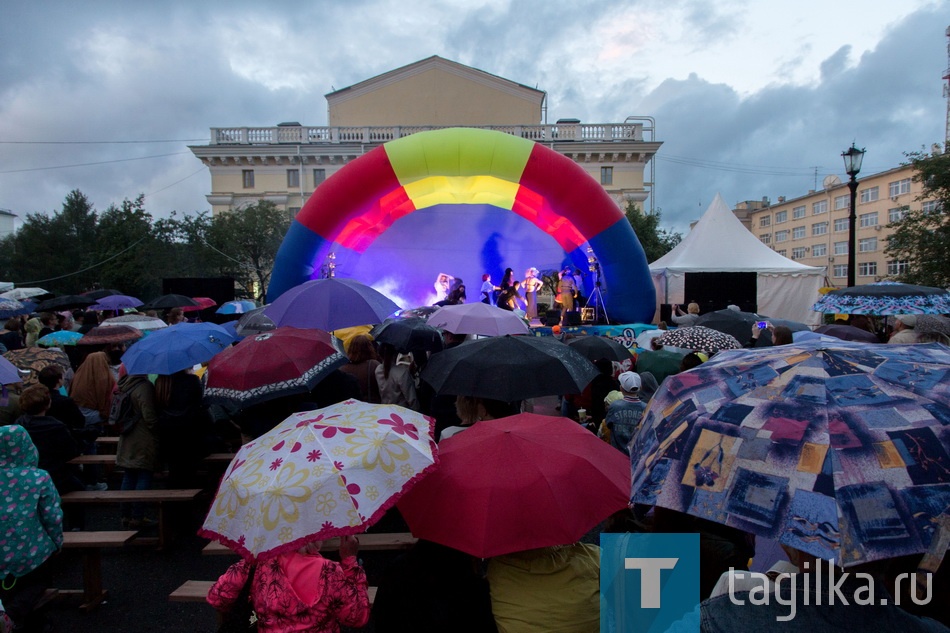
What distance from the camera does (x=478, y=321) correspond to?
6.34 m

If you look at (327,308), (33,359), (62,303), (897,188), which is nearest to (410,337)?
(327,308)

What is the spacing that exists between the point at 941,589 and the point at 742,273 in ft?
47.6

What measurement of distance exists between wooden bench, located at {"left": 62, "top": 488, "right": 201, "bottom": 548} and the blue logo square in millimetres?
3645

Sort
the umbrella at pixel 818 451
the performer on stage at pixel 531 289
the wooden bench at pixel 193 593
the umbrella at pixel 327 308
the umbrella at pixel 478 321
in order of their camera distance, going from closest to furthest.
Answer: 1. the umbrella at pixel 818 451
2. the wooden bench at pixel 193 593
3. the umbrella at pixel 327 308
4. the umbrella at pixel 478 321
5. the performer on stage at pixel 531 289

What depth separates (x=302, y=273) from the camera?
41.7 ft

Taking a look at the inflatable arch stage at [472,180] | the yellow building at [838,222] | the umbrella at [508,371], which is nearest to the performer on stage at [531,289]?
the inflatable arch stage at [472,180]

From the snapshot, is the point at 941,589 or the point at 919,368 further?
the point at 941,589

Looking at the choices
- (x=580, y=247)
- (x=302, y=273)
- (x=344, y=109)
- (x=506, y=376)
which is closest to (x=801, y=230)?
(x=344, y=109)

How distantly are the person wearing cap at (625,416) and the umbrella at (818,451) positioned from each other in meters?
2.24

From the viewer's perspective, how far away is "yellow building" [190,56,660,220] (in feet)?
97.3

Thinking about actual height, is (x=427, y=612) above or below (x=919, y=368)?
below

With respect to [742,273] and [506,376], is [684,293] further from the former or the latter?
[506,376]

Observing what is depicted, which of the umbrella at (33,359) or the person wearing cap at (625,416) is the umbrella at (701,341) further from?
the umbrella at (33,359)

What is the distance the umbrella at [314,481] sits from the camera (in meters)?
1.96
